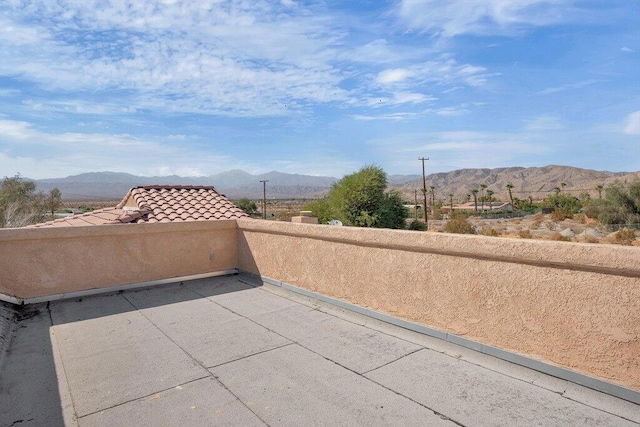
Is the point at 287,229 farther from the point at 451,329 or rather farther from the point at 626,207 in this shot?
the point at 626,207

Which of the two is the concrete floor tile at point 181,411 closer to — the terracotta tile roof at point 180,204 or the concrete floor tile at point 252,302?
the concrete floor tile at point 252,302

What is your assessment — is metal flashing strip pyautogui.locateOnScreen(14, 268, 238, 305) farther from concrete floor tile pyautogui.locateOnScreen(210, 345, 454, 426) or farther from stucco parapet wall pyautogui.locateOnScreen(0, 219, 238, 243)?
concrete floor tile pyautogui.locateOnScreen(210, 345, 454, 426)

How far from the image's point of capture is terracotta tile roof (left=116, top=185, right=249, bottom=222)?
382 inches

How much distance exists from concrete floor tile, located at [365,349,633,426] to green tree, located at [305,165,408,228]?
24377 millimetres

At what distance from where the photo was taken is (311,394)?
3822 millimetres

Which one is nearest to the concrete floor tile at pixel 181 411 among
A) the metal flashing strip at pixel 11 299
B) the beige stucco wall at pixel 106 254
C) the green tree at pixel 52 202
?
the metal flashing strip at pixel 11 299

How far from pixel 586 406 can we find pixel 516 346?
2.80 feet

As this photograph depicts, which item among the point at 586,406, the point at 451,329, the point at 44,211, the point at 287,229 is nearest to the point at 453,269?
the point at 451,329

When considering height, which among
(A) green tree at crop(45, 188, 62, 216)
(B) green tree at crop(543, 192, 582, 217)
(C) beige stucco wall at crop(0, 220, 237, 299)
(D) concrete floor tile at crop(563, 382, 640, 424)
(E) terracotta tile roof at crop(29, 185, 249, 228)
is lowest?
(B) green tree at crop(543, 192, 582, 217)

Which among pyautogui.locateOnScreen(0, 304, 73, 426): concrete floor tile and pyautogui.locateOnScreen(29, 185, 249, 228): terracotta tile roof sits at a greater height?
pyautogui.locateOnScreen(29, 185, 249, 228): terracotta tile roof

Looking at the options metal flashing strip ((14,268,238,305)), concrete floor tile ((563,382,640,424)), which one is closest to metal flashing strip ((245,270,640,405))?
concrete floor tile ((563,382,640,424))

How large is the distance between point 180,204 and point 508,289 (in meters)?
8.79

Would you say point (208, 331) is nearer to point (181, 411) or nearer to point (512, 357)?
point (181, 411)

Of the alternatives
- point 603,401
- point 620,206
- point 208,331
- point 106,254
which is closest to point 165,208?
point 106,254
